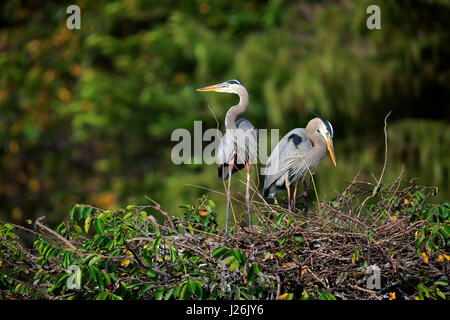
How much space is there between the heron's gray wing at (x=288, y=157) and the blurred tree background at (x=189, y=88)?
53.8 inches

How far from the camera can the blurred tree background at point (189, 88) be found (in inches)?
278

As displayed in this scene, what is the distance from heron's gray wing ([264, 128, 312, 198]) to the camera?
11.3 ft

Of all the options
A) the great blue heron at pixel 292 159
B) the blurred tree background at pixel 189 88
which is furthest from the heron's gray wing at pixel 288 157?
the blurred tree background at pixel 189 88

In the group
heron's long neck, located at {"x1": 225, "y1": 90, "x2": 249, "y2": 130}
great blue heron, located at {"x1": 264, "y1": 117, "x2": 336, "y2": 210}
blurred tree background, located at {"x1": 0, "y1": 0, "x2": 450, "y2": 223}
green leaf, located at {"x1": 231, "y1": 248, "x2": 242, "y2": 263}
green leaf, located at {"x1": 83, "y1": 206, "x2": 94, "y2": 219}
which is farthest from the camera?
blurred tree background, located at {"x1": 0, "y1": 0, "x2": 450, "y2": 223}

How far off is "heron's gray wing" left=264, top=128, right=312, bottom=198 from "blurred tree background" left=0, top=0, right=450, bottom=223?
137 centimetres

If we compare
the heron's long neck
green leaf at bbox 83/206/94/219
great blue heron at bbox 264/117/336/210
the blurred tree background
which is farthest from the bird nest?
the blurred tree background

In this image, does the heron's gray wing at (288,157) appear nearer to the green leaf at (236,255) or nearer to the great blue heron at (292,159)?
the great blue heron at (292,159)

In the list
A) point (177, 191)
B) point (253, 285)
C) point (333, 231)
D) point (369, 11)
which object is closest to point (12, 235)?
point (253, 285)

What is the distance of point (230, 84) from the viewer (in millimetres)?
3240

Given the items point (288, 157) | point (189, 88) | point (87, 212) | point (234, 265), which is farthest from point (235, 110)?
point (189, 88)

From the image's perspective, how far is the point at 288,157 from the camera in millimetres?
3451

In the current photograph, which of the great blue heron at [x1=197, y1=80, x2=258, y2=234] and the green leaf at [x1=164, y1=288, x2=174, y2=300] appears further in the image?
the great blue heron at [x1=197, y1=80, x2=258, y2=234]

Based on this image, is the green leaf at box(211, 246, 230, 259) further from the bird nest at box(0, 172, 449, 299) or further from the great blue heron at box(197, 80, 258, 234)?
the great blue heron at box(197, 80, 258, 234)

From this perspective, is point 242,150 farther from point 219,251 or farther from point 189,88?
point 189,88
